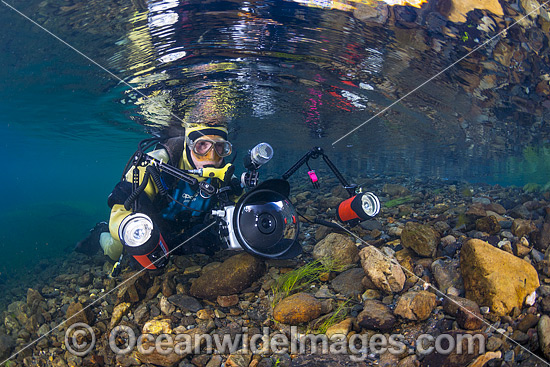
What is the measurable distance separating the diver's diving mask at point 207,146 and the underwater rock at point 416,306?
14.4 ft

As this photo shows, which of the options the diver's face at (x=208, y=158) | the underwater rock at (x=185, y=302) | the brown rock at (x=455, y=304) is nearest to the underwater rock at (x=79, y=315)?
the underwater rock at (x=185, y=302)

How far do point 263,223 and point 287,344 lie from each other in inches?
60.8

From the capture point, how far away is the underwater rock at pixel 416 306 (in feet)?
9.68

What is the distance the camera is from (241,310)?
12.5ft

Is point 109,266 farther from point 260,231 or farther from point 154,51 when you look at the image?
point 154,51

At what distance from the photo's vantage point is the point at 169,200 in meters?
5.16

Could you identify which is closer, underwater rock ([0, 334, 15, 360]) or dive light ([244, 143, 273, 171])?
underwater rock ([0, 334, 15, 360])

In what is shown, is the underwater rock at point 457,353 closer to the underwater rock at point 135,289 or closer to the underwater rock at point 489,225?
the underwater rock at point 489,225

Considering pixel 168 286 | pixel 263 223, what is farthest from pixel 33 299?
pixel 263 223

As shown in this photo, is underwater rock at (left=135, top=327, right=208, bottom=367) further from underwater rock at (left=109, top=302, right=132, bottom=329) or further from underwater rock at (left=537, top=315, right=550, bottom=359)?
underwater rock at (left=537, top=315, right=550, bottom=359)

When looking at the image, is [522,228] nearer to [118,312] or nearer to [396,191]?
[396,191]

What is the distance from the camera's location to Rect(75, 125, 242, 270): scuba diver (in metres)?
3.61

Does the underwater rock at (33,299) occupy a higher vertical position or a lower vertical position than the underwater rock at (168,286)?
lower

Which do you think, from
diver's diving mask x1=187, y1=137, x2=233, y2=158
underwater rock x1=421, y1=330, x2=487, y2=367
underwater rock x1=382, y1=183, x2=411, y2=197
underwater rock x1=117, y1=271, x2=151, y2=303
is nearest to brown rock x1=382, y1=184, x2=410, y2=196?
underwater rock x1=382, y1=183, x2=411, y2=197
